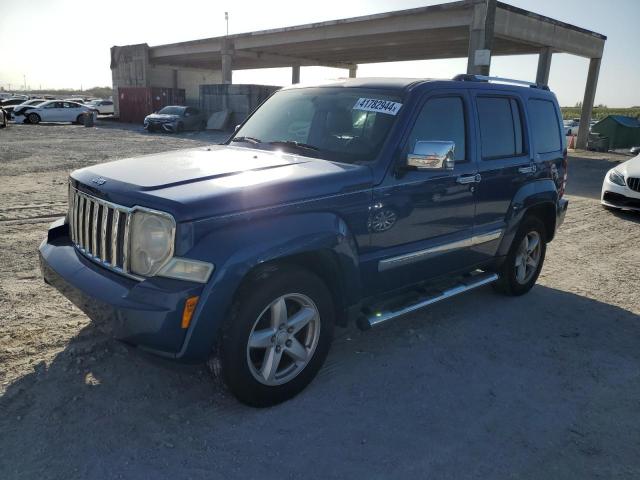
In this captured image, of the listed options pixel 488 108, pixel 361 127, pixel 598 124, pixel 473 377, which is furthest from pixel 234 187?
pixel 598 124

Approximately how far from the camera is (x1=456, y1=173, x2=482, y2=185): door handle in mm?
4035

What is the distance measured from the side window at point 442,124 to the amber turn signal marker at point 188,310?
190cm

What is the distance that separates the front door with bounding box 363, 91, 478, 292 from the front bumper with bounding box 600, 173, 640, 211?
635cm

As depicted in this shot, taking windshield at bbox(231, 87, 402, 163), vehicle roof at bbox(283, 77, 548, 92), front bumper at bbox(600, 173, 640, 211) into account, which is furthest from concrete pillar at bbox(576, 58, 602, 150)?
windshield at bbox(231, 87, 402, 163)

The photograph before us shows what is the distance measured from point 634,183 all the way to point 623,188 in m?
0.19

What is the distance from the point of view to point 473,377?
3617mm

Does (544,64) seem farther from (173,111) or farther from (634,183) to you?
(173,111)

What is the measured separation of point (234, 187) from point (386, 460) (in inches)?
67.3

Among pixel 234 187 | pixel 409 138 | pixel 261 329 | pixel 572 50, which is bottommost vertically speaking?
pixel 261 329

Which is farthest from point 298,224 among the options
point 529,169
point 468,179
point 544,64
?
point 544,64

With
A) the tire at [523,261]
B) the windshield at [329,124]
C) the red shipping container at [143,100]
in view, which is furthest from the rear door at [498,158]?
the red shipping container at [143,100]

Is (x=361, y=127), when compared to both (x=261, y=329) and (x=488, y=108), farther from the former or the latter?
(x=261, y=329)

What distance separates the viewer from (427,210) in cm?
380

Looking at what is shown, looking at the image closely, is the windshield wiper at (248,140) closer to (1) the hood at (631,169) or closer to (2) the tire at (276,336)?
(2) the tire at (276,336)
